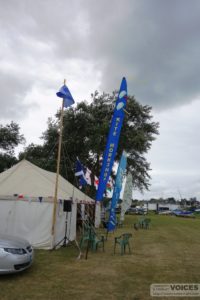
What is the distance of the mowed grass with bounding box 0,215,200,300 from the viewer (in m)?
5.79

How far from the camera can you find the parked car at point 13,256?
21.0 ft

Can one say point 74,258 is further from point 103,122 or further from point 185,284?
point 103,122

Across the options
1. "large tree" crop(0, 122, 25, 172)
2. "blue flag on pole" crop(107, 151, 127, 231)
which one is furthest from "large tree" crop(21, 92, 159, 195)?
"blue flag on pole" crop(107, 151, 127, 231)

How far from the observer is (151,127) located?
3122 centimetres

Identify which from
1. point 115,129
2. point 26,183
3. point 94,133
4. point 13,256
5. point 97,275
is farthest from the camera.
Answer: point 94,133

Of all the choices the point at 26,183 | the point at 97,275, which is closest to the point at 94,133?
the point at 26,183

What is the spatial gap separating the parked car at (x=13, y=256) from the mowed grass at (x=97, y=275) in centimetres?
27

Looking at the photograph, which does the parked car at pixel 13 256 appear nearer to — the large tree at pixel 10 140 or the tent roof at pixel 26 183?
the tent roof at pixel 26 183

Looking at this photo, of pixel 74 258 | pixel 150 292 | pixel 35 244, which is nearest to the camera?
pixel 150 292

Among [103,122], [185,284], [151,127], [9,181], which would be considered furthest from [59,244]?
[151,127]

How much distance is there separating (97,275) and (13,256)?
2223 mm

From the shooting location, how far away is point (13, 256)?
656 centimetres

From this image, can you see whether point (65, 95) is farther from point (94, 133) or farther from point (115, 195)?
point (94, 133)

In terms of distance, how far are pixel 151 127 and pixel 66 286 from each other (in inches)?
1038
